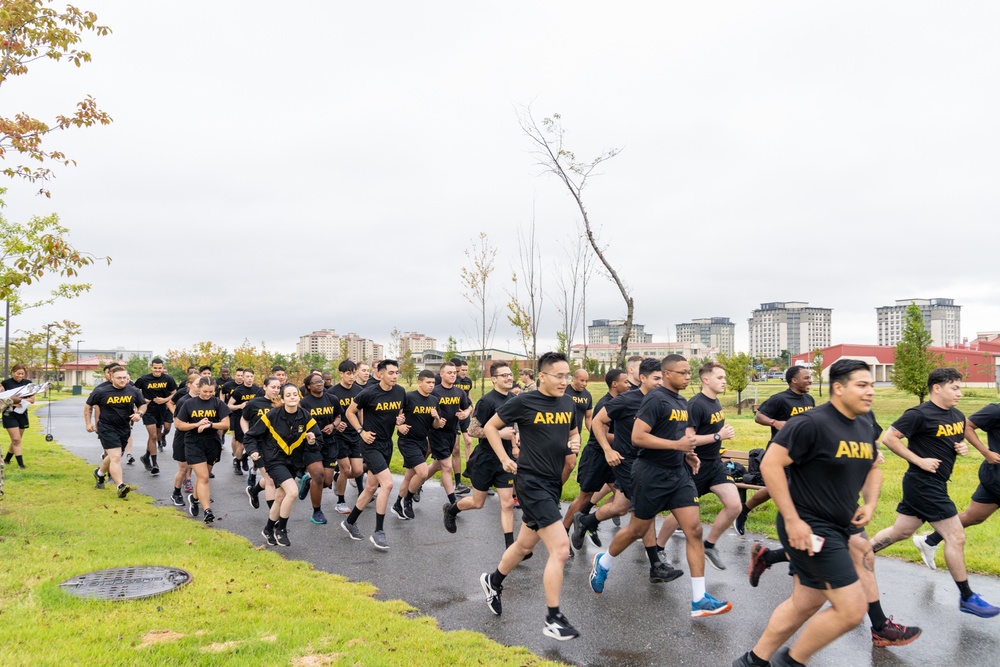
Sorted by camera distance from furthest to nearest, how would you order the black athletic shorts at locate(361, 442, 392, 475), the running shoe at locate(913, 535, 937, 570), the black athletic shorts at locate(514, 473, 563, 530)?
the black athletic shorts at locate(361, 442, 392, 475)
the running shoe at locate(913, 535, 937, 570)
the black athletic shorts at locate(514, 473, 563, 530)

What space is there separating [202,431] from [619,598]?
593 cm

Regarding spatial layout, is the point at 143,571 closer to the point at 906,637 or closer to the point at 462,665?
the point at 462,665

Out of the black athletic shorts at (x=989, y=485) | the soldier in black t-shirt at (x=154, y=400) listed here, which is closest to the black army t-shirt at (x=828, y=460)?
the black athletic shorts at (x=989, y=485)

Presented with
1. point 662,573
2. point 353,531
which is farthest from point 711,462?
point 353,531

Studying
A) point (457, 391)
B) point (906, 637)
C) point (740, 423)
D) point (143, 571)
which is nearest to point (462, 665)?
point (906, 637)

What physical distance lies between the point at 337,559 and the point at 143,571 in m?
1.88

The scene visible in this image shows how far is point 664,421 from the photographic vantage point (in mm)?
5824

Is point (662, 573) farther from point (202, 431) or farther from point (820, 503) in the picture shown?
point (202, 431)

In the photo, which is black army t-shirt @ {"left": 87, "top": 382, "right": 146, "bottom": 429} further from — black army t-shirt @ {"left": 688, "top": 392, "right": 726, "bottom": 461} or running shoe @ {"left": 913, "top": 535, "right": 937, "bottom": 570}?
running shoe @ {"left": 913, "top": 535, "right": 937, "bottom": 570}

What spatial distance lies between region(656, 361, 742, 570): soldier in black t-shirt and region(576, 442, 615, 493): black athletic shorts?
1.02 metres

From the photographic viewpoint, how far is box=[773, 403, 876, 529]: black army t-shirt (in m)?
4.00

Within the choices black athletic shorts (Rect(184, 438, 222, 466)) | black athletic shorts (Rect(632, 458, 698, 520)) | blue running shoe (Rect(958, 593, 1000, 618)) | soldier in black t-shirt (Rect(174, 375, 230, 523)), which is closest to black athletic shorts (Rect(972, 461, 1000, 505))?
blue running shoe (Rect(958, 593, 1000, 618))

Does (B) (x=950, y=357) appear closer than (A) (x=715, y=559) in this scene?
No

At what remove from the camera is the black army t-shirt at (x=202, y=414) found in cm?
914
